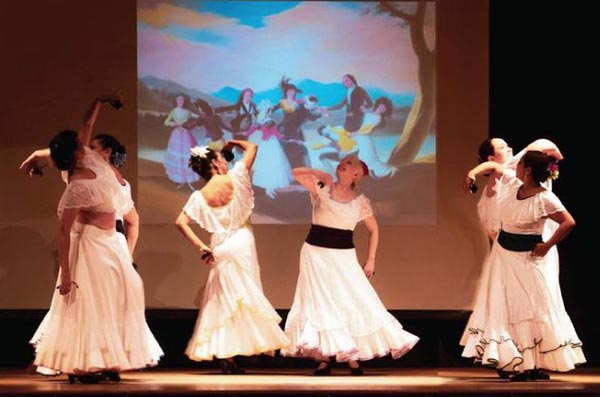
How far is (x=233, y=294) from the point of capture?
24.3 ft

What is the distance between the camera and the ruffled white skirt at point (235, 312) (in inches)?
287

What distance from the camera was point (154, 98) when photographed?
870 centimetres

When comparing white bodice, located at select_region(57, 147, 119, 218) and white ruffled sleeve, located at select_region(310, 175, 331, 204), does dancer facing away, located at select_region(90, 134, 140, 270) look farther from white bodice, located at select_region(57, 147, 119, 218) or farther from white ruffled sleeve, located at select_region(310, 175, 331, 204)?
white ruffled sleeve, located at select_region(310, 175, 331, 204)

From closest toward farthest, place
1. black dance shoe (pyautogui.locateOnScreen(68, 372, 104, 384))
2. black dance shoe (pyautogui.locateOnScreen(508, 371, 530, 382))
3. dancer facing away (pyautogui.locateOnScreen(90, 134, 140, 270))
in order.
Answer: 1. black dance shoe (pyautogui.locateOnScreen(68, 372, 104, 384))
2. black dance shoe (pyautogui.locateOnScreen(508, 371, 530, 382))
3. dancer facing away (pyautogui.locateOnScreen(90, 134, 140, 270))

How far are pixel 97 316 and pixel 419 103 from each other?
3.47 metres

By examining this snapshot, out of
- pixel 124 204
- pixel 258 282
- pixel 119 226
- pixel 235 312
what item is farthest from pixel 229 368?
pixel 124 204

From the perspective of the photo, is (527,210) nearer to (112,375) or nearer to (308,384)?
(308,384)

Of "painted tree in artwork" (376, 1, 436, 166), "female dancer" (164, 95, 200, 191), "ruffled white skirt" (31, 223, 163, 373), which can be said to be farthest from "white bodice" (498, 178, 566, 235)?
"female dancer" (164, 95, 200, 191)

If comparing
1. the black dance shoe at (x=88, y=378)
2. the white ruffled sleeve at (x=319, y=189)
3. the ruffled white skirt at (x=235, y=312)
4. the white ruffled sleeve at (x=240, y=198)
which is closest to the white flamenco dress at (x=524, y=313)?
the white ruffled sleeve at (x=319, y=189)

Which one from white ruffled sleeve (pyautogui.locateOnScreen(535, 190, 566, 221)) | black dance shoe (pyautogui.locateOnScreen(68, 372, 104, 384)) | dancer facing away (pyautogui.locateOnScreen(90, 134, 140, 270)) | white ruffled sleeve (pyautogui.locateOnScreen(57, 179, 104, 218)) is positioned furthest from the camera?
dancer facing away (pyautogui.locateOnScreen(90, 134, 140, 270))

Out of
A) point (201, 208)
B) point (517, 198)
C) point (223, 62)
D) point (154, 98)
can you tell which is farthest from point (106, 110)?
point (517, 198)

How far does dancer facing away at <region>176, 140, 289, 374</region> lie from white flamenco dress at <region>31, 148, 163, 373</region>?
85 centimetres

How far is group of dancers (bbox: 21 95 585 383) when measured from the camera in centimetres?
635

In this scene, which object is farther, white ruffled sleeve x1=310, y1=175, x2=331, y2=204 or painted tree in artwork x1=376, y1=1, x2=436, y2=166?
painted tree in artwork x1=376, y1=1, x2=436, y2=166
